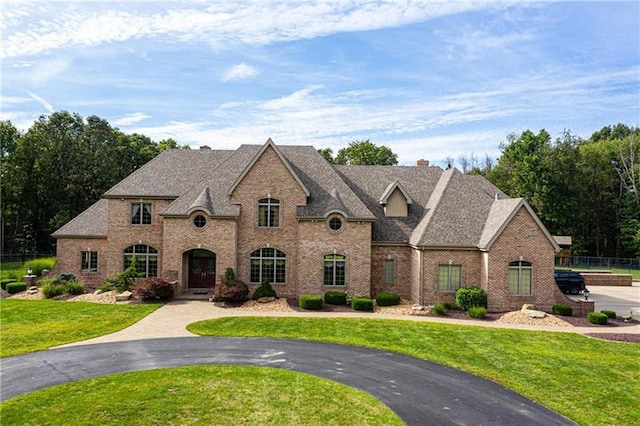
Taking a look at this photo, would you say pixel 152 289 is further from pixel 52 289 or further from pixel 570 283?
pixel 570 283

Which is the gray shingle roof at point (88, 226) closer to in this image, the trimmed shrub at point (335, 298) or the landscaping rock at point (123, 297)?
the landscaping rock at point (123, 297)

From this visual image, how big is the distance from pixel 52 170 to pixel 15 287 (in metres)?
31.4

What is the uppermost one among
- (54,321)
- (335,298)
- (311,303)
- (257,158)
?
(257,158)

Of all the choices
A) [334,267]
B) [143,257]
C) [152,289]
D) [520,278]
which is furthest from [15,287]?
[520,278]

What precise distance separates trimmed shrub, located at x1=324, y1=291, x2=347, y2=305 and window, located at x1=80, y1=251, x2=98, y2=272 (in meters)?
18.0

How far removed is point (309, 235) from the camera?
2836 centimetres

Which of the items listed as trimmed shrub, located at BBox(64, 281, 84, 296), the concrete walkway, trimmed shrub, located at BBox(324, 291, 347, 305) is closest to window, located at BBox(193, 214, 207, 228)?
the concrete walkway

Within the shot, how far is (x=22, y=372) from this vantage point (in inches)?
563

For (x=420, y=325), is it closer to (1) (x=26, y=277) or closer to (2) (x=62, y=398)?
(2) (x=62, y=398)

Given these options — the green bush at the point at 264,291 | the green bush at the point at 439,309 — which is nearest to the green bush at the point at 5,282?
the green bush at the point at 264,291

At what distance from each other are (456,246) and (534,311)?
5763mm

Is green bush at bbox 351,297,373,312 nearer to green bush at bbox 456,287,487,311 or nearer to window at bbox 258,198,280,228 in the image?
green bush at bbox 456,287,487,311

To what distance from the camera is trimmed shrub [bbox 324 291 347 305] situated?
26906mm

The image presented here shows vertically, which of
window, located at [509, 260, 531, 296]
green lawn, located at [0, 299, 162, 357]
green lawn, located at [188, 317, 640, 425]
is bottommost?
green lawn, located at [188, 317, 640, 425]
